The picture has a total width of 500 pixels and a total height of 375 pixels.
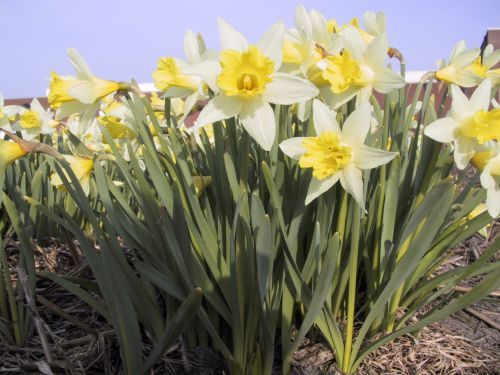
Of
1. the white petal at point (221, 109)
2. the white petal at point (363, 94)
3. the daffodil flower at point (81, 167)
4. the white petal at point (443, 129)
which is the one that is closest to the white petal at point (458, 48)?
the white petal at point (443, 129)

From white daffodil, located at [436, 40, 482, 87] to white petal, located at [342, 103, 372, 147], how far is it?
15.7 inches

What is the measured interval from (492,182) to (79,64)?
47.9 inches

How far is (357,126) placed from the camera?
3.73ft

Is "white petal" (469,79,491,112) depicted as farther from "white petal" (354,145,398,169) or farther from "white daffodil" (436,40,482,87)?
"white petal" (354,145,398,169)

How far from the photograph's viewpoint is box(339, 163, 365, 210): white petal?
3.61 feet

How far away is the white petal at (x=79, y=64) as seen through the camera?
1275 mm

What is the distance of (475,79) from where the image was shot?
1312 mm

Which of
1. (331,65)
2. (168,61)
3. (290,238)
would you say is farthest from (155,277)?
(331,65)

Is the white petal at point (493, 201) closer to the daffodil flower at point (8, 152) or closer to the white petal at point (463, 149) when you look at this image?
the white petal at point (463, 149)

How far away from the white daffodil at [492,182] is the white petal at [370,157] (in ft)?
1.03

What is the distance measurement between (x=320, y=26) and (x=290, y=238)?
59cm

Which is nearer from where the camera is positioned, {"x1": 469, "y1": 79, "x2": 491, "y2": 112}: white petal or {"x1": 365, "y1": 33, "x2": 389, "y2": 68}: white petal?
{"x1": 365, "y1": 33, "x2": 389, "y2": 68}: white petal

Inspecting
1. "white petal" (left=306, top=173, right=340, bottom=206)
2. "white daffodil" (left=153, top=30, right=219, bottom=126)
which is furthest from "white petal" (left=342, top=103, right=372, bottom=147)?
"white daffodil" (left=153, top=30, right=219, bottom=126)

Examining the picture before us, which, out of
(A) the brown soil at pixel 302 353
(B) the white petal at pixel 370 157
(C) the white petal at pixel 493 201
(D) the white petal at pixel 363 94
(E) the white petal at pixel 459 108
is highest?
(D) the white petal at pixel 363 94
